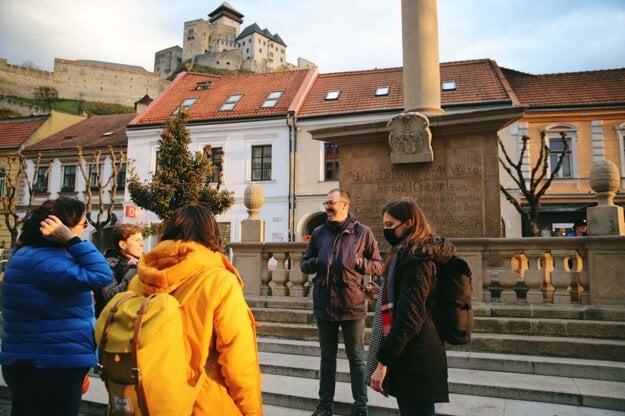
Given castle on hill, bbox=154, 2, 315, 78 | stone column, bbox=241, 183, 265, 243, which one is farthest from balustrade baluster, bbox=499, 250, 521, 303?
castle on hill, bbox=154, 2, 315, 78

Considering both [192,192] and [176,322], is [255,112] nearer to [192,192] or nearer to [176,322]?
[192,192]

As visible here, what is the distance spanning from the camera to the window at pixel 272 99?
2597cm

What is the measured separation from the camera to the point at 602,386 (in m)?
4.71

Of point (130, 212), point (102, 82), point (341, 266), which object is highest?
point (102, 82)

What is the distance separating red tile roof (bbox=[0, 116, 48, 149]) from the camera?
32062mm

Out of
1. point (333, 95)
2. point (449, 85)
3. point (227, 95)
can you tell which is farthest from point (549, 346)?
point (227, 95)

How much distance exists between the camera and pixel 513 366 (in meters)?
5.29

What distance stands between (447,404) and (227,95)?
84.6ft

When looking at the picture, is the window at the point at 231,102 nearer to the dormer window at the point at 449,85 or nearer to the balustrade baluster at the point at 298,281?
the dormer window at the point at 449,85

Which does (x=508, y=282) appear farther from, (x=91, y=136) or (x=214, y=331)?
(x=91, y=136)

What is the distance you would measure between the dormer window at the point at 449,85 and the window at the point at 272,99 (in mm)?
8674

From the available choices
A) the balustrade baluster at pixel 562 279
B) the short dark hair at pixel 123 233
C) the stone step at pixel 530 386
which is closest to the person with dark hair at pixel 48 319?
the short dark hair at pixel 123 233

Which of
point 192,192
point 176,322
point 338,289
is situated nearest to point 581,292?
point 338,289

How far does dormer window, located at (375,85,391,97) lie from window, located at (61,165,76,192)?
63.3 ft
